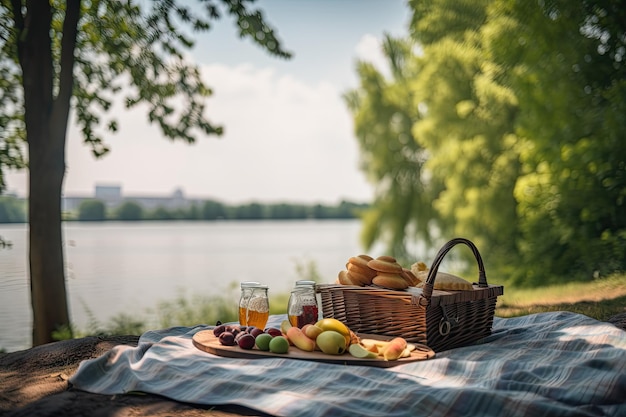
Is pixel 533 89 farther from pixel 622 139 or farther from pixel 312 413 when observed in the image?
pixel 312 413

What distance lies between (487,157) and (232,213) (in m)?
9.40

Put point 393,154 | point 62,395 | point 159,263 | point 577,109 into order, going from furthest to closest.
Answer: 1. point 393,154
2. point 159,263
3. point 577,109
4. point 62,395

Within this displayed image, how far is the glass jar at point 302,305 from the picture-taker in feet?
12.9

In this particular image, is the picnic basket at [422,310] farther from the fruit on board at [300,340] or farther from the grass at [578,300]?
the grass at [578,300]

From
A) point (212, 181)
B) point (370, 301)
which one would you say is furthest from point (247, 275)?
point (212, 181)

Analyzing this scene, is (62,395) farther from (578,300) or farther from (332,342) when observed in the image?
(578,300)

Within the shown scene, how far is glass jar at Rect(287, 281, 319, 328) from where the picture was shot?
12.9ft

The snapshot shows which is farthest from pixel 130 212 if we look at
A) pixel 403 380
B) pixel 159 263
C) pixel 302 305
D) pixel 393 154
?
pixel 403 380

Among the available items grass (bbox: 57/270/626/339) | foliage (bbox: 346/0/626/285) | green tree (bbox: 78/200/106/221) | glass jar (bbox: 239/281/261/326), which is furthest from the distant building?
foliage (bbox: 346/0/626/285)

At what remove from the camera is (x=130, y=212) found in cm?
1570

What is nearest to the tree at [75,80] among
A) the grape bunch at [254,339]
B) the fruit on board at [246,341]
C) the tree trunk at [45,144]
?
the tree trunk at [45,144]

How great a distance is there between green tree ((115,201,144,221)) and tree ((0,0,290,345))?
555 centimetres

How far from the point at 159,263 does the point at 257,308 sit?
16.1 meters

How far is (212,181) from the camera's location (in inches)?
1385
